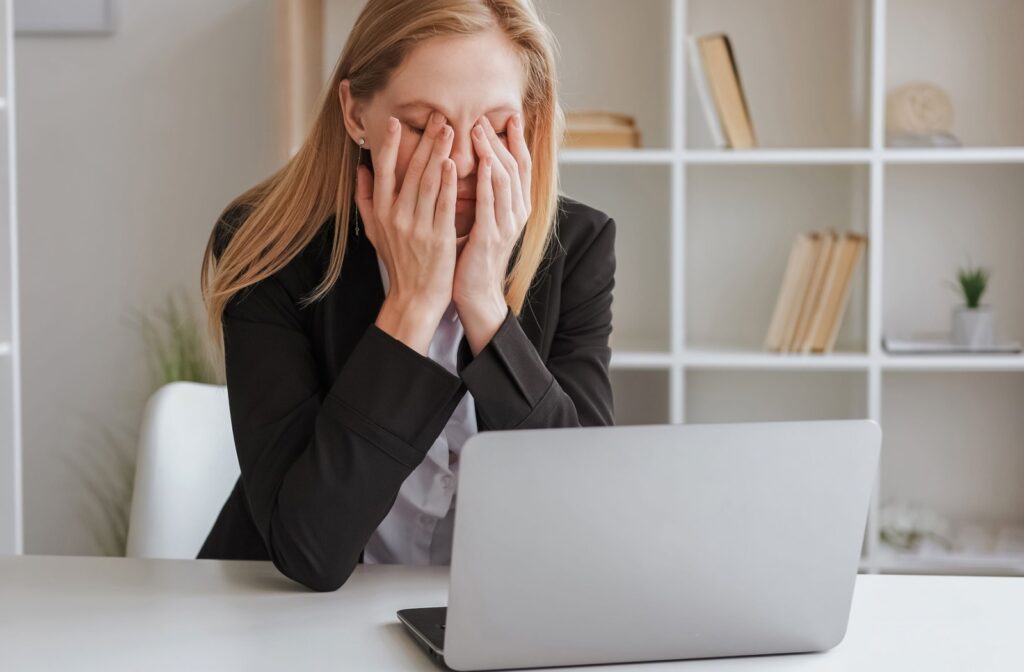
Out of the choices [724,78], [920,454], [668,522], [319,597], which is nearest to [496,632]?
[668,522]

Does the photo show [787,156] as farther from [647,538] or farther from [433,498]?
[647,538]

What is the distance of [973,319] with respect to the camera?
7.68ft

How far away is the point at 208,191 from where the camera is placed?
2.65 m

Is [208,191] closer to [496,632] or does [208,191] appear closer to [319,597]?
[319,597]

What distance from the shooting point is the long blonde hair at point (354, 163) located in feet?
3.86

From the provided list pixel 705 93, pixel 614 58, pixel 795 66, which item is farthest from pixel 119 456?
pixel 795 66

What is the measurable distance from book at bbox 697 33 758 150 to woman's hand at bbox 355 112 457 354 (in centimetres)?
126

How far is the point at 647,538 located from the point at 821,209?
1.92 m

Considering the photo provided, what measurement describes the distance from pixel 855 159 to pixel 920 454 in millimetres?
730

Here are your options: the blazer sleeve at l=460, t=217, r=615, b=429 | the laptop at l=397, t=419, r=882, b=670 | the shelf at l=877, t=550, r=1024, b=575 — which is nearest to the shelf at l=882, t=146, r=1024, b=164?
the shelf at l=877, t=550, r=1024, b=575

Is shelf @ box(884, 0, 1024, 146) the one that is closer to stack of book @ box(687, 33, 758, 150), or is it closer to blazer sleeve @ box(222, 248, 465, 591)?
stack of book @ box(687, 33, 758, 150)

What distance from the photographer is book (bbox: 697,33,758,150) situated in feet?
7.45

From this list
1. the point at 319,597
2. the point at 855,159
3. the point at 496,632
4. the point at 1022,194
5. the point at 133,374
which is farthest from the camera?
the point at 133,374

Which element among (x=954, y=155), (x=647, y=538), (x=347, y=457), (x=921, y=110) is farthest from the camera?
(x=921, y=110)
